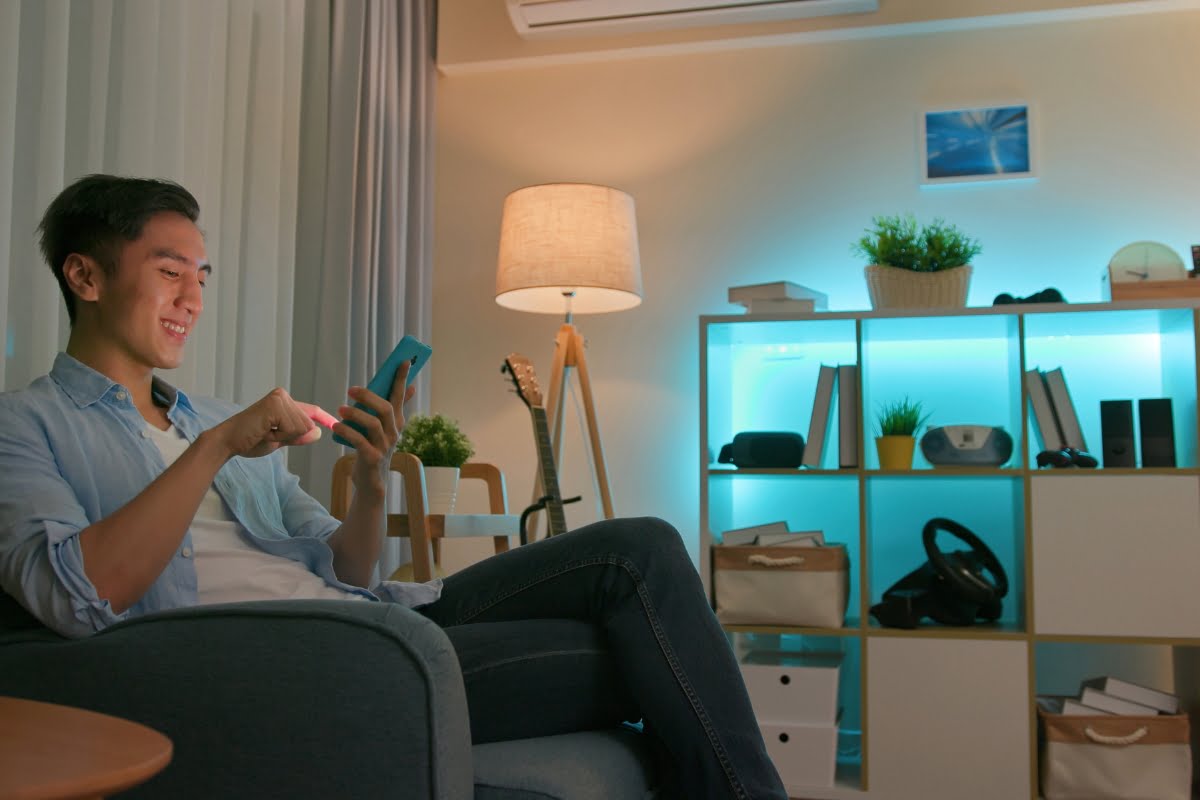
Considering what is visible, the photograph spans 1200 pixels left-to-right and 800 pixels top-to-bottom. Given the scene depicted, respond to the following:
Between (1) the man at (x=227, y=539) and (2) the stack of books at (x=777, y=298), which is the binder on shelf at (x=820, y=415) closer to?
(2) the stack of books at (x=777, y=298)

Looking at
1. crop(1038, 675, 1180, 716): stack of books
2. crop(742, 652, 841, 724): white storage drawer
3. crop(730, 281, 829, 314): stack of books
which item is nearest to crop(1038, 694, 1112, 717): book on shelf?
crop(1038, 675, 1180, 716): stack of books

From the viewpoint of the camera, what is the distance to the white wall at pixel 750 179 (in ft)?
10.4

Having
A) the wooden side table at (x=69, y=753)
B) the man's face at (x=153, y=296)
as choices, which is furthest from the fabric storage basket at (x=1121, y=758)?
the wooden side table at (x=69, y=753)

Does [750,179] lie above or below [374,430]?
above

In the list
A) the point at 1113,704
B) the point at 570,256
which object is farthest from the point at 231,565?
the point at 1113,704

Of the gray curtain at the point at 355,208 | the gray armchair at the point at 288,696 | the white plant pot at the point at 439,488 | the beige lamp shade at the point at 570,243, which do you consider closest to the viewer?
the gray armchair at the point at 288,696

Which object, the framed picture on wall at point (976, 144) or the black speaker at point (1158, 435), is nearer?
the black speaker at point (1158, 435)

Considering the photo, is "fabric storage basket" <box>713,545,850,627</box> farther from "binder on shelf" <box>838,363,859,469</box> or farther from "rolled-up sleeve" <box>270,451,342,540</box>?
"rolled-up sleeve" <box>270,451,342,540</box>

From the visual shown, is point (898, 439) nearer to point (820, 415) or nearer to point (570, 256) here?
point (820, 415)

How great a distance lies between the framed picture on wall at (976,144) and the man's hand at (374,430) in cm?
218

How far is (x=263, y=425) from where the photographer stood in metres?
1.32

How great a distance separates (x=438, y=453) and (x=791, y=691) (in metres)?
1.07

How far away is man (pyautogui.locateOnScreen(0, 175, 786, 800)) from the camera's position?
121cm

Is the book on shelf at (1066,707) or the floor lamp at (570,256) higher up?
the floor lamp at (570,256)
